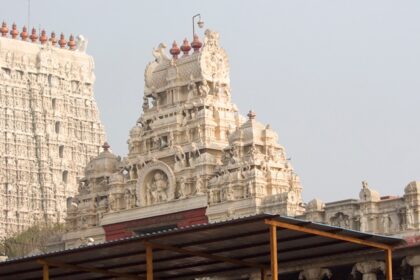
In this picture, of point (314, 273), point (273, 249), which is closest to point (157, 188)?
point (314, 273)

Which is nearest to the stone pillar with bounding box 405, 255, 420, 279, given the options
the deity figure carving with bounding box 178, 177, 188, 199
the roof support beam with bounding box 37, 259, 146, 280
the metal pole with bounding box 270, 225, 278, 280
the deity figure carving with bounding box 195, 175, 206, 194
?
the roof support beam with bounding box 37, 259, 146, 280

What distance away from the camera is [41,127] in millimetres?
121312

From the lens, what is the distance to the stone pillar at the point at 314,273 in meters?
60.3

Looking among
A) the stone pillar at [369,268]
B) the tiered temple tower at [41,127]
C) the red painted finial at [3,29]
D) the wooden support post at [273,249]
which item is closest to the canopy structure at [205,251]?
the wooden support post at [273,249]

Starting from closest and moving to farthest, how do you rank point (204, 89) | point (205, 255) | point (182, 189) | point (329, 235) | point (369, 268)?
1. point (329, 235)
2. point (205, 255)
3. point (369, 268)
4. point (182, 189)
5. point (204, 89)

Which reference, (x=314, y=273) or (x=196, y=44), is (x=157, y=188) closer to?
(x=196, y=44)

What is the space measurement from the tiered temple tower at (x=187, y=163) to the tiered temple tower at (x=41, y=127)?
27.3 metres

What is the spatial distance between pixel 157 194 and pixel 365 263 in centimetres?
2667

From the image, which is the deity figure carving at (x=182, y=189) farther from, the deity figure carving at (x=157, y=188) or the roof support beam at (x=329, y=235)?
the roof support beam at (x=329, y=235)

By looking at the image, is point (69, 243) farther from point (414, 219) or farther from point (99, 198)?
point (414, 219)

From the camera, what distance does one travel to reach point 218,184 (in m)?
81.4

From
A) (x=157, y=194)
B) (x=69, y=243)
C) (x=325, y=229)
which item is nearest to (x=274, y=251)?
(x=325, y=229)

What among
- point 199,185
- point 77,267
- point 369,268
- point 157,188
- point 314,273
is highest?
point 157,188

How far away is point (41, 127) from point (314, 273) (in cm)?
6411
